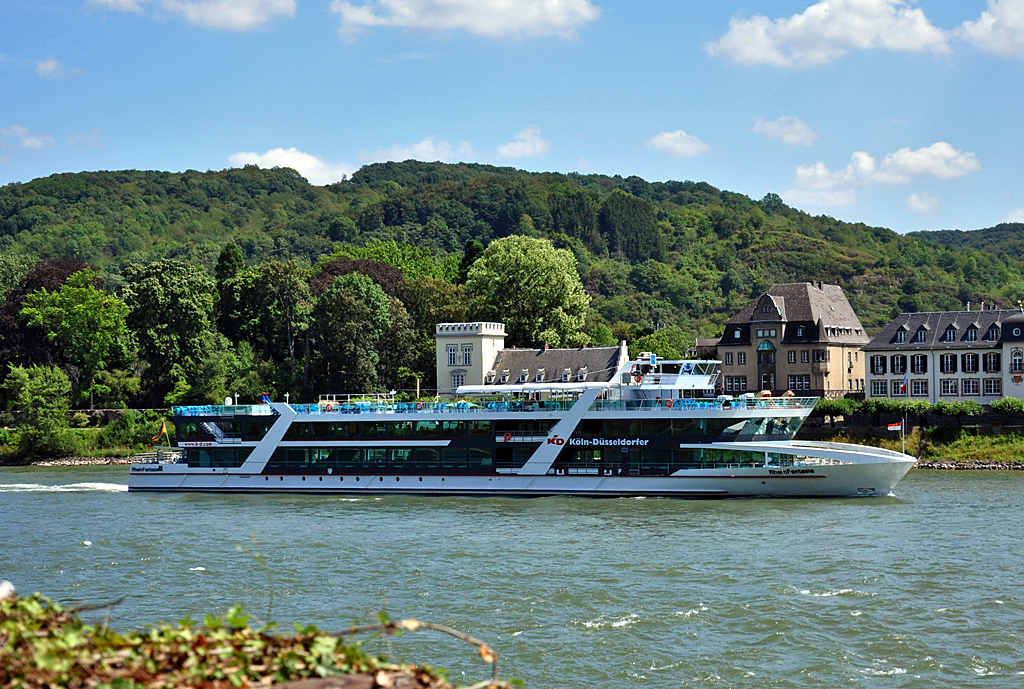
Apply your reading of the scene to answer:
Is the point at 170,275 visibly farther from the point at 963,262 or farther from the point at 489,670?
the point at 963,262

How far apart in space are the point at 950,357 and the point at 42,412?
2272 inches

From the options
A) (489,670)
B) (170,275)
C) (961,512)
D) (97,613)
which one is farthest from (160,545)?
(170,275)

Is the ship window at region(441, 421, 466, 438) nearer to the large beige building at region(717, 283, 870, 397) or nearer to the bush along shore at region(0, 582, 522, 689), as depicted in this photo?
the bush along shore at region(0, 582, 522, 689)

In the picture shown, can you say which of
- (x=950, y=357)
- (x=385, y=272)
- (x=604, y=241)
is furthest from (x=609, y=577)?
(x=604, y=241)

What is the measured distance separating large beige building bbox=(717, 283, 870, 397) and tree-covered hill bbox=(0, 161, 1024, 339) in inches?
1736

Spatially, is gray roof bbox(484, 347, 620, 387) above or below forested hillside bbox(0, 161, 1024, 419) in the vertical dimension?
below

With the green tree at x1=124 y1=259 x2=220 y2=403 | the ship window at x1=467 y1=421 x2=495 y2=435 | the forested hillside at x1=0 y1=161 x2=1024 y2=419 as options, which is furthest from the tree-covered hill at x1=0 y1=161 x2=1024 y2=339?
the ship window at x1=467 y1=421 x2=495 y2=435

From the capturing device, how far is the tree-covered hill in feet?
478

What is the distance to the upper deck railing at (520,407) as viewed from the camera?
4447cm

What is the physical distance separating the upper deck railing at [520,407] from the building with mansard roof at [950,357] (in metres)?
25.9

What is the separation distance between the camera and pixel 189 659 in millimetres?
7898

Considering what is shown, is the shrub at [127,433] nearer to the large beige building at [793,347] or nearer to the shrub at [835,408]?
Answer: the large beige building at [793,347]

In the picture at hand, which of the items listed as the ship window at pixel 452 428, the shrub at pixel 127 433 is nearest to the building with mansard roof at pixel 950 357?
the ship window at pixel 452 428

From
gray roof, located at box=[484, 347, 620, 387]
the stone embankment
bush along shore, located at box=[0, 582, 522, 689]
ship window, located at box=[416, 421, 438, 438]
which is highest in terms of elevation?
gray roof, located at box=[484, 347, 620, 387]
